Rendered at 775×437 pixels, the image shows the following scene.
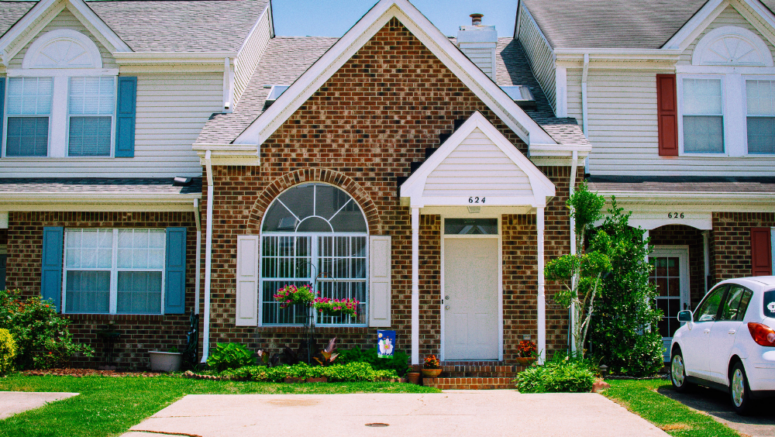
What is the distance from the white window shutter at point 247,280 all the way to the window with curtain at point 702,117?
855cm

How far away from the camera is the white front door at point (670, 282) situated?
13477mm

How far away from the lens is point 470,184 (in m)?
10.9

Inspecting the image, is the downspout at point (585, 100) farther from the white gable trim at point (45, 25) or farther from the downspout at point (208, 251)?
the white gable trim at point (45, 25)

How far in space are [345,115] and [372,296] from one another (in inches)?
127

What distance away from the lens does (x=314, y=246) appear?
39.6ft

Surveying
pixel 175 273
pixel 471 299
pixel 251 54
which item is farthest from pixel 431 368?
pixel 251 54

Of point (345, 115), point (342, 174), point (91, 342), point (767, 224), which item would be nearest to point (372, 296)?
point (342, 174)

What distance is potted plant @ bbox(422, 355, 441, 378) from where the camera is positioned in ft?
34.5

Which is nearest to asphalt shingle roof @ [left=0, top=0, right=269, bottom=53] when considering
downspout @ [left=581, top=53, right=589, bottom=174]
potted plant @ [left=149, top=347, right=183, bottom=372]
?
potted plant @ [left=149, top=347, right=183, bottom=372]

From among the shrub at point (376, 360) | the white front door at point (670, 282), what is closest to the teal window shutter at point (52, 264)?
the shrub at point (376, 360)

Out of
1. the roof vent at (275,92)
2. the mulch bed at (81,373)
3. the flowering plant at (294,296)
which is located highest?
the roof vent at (275,92)

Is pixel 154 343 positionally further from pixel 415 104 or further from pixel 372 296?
pixel 415 104

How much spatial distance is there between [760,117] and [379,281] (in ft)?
27.2

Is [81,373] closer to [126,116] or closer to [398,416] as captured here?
[126,116]
